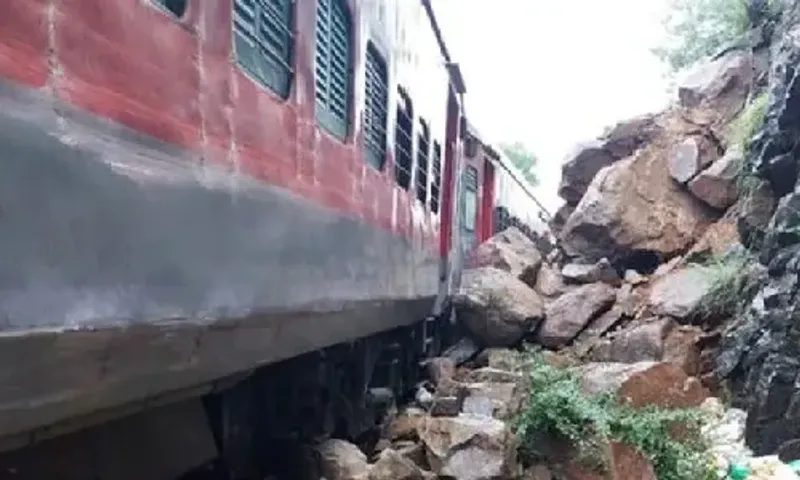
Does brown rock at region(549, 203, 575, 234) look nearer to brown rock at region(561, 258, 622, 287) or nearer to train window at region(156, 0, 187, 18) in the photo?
brown rock at region(561, 258, 622, 287)

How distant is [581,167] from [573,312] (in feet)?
15.3

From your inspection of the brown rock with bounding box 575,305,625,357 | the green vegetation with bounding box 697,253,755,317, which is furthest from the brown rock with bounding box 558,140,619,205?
the green vegetation with bounding box 697,253,755,317

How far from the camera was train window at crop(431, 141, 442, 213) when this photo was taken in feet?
28.0

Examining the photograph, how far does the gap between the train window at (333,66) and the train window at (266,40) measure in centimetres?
42

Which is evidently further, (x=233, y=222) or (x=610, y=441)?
(x=610, y=441)

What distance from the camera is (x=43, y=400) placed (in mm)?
1649

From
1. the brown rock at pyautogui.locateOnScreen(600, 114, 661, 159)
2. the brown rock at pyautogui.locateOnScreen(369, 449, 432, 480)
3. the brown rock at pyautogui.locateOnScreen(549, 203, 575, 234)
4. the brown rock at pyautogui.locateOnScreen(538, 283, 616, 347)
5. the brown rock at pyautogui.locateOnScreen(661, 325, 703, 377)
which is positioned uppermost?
the brown rock at pyautogui.locateOnScreen(600, 114, 661, 159)

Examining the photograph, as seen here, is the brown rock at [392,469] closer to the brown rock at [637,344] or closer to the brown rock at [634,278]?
the brown rock at [637,344]

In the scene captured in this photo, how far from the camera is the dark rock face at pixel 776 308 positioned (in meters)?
7.14

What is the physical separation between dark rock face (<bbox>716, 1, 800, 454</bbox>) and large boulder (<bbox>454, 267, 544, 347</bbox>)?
8.38 feet

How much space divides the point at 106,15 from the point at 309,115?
5.66 feet

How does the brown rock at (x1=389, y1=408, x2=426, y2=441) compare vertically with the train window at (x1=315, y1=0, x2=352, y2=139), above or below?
below

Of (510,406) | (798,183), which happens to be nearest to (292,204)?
(510,406)

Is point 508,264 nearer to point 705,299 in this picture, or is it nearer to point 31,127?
point 705,299
